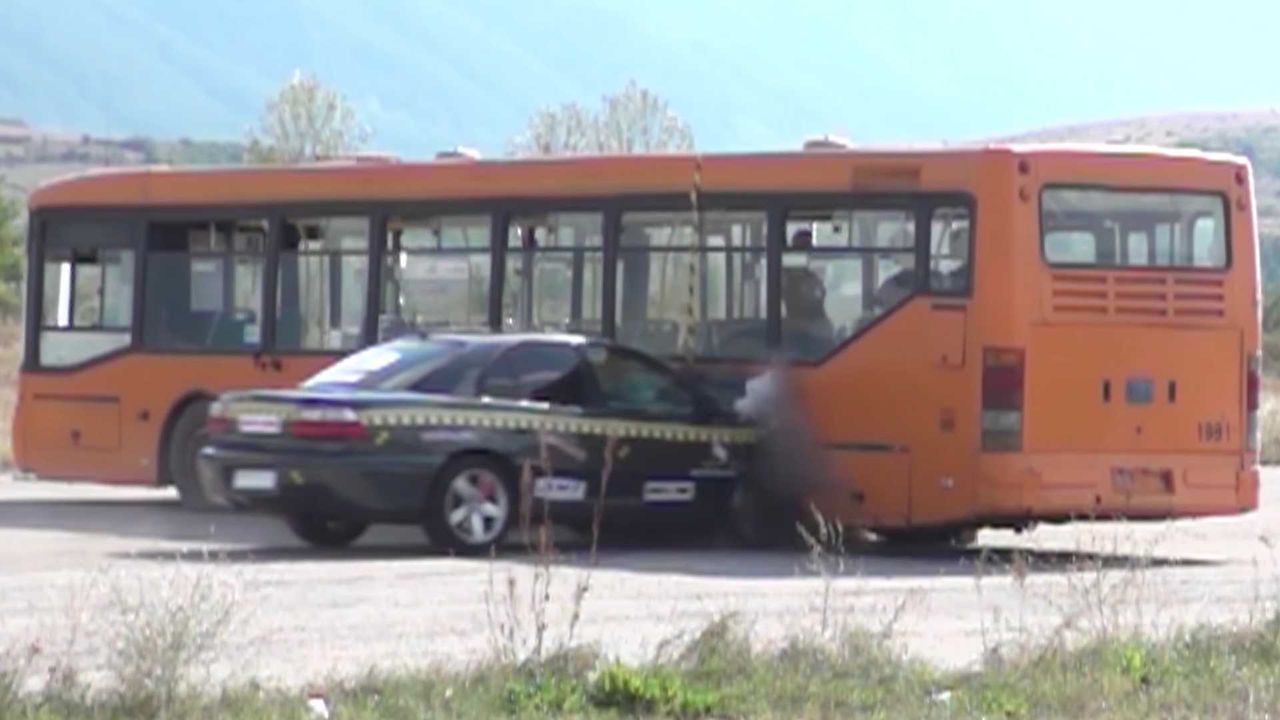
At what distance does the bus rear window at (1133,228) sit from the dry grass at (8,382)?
10988 mm

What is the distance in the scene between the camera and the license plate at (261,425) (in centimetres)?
2092

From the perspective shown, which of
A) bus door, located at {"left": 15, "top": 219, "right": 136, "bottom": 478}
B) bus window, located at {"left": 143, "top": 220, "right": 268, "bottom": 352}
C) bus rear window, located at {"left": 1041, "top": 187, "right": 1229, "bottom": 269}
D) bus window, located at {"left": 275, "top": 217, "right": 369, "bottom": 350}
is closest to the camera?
bus rear window, located at {"left": 1041, "top": 187, "right": 1229, "bottom": 269}

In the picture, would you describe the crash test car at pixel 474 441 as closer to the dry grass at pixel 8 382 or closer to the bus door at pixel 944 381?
the bus door at pixel 944 381

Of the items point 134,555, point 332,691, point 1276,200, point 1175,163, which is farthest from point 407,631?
point 1276,200

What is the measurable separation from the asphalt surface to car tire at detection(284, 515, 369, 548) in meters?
0.15

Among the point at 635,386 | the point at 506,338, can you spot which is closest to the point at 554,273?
the point at 506,338

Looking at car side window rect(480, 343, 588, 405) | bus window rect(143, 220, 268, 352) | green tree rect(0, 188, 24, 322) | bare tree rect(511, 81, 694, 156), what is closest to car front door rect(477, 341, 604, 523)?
car side window rect(480, 343, 588, 405)

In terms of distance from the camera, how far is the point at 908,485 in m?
21.8

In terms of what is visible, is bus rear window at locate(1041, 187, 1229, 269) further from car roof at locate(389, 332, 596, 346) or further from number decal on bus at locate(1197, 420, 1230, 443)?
car roof at locate(389, 332, 596, 346)

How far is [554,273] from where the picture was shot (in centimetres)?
2373

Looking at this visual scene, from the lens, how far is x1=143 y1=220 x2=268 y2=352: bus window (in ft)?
83.3

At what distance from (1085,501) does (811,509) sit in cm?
188

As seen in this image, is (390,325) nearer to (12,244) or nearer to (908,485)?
(908,485)

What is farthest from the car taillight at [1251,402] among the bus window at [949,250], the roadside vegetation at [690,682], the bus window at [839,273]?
the roadside vegetation at [690,682]
